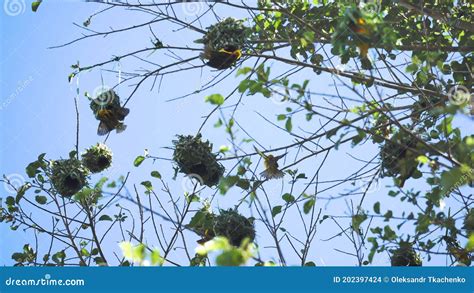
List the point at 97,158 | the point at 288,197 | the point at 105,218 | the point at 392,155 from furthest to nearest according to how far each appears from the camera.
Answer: the point at 105,218 → the point at 97,158 → the point at 288,197 → the point at 392,155

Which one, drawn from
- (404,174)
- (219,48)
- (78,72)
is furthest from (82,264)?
(404,174)

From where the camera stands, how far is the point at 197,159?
131 inches

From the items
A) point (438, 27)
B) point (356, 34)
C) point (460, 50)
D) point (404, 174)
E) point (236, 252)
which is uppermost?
point (438, 27)

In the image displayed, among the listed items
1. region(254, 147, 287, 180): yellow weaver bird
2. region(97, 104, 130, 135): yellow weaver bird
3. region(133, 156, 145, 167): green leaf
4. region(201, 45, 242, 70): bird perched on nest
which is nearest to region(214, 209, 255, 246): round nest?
region(254, 147, 287, 180): yellow weaver bird

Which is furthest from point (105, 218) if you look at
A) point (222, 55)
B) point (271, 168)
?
point (222, 55)

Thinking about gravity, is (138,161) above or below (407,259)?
above

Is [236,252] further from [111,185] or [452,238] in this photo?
[452,238]

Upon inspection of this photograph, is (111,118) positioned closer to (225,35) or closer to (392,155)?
(225,35)

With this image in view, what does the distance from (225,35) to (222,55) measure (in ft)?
0.36

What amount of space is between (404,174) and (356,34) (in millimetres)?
623

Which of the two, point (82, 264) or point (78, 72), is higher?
point (78, 72)

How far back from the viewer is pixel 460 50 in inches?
150

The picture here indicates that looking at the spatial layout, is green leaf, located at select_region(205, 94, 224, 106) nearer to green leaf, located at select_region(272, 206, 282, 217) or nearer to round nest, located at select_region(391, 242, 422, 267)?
green leaf, located at select_region(272, 206, 282, 217)

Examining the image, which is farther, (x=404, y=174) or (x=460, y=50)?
(x=460, y=50)
